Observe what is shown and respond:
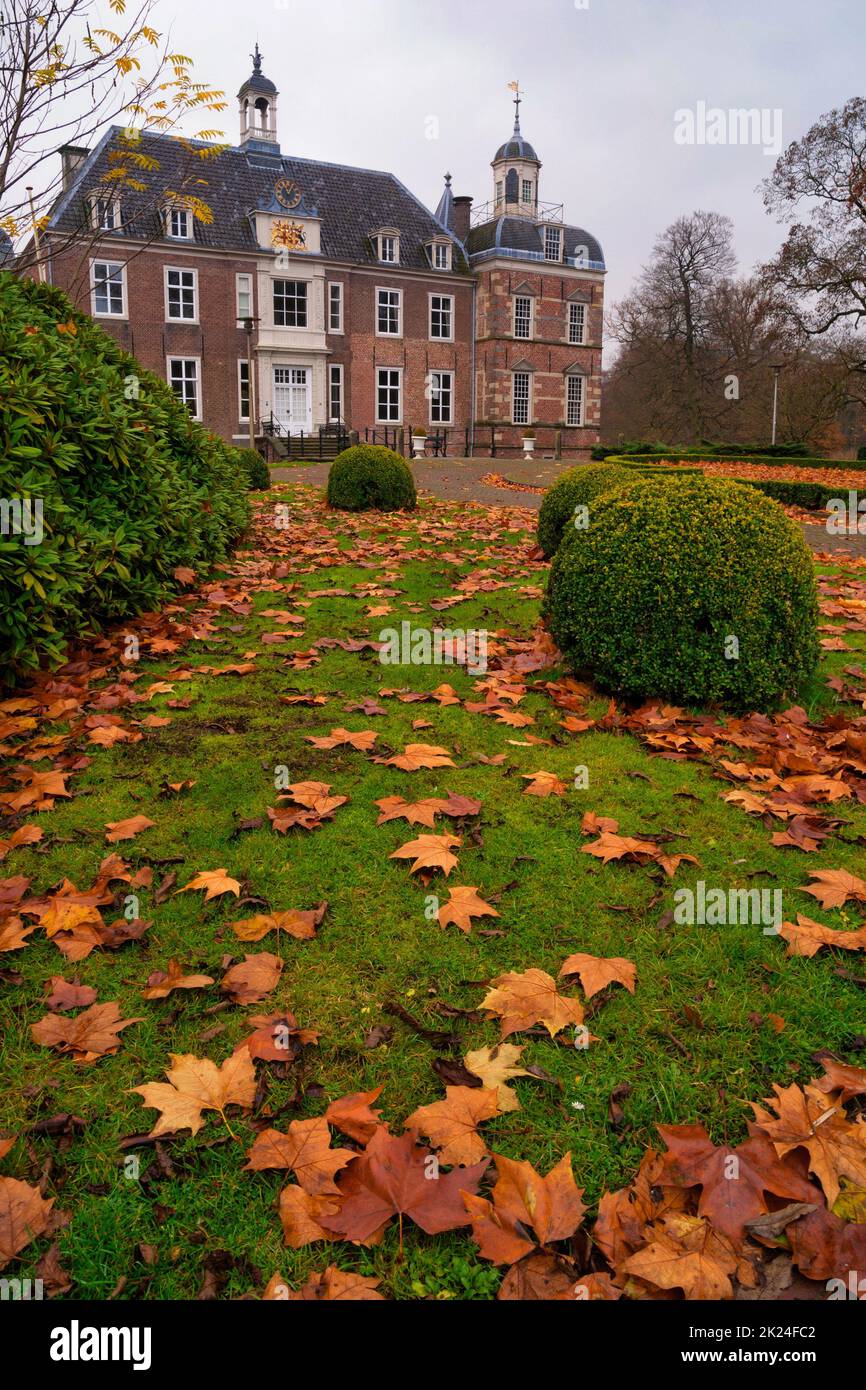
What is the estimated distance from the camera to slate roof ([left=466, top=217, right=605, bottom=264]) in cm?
4269

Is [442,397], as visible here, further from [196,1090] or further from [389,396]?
[196,1090]

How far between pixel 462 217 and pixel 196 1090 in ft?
161

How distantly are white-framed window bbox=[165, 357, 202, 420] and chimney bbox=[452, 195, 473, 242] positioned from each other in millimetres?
16305

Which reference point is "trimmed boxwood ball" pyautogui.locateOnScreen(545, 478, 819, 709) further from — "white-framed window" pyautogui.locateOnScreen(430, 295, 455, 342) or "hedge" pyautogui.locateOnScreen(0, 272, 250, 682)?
"white-framed window" pyautogui.locateOnScreen(430, 295, 455, 342)

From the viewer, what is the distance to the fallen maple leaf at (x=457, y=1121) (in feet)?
7.76

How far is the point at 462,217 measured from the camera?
147 ft

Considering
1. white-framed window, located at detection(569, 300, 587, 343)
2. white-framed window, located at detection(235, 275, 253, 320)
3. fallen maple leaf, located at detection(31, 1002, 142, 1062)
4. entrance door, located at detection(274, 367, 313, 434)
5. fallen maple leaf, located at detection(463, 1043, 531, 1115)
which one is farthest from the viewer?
white-framed window, located at detection(569, 300, 587, 343)

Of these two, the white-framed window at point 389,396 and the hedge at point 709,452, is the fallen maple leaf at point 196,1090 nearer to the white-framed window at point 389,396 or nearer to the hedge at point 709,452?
the hedge at point 709,452

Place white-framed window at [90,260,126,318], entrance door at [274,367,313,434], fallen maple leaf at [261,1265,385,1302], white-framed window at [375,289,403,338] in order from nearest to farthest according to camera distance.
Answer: fallen maple leaf at [261,1265,385,1302], white-framed window at [90,260,126,318], entrance door at [274,367,313,434], white-framed window at [375,289,403,338]

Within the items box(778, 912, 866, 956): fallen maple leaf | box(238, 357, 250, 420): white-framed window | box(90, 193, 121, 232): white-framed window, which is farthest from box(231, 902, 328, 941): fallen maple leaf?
box(238, 357, 250, 420): white-framed window

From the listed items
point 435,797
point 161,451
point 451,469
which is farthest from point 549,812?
point 451,469

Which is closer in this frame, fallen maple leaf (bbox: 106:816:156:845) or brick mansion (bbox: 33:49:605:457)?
fallen maple leaf (bbox: 106:816:156:845)

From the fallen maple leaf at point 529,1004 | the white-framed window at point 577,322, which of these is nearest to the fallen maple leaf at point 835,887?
the fallen maple leaf at point 529,1004

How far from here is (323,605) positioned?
806cm
